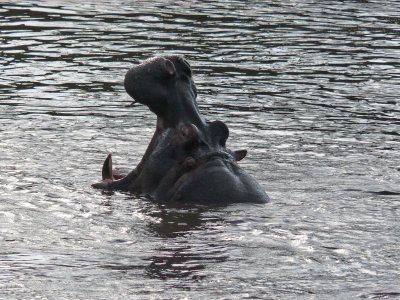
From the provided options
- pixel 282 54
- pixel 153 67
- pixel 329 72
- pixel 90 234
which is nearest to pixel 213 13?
pixel 282 54

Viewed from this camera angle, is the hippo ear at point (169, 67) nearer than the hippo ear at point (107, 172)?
Yes

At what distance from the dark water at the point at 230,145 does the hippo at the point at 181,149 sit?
0.20 meters

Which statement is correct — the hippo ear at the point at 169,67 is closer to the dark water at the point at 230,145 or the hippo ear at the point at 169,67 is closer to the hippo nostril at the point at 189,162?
the hippo nostril at the point at 189,162

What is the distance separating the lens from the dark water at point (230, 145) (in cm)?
657

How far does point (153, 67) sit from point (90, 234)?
164 cm

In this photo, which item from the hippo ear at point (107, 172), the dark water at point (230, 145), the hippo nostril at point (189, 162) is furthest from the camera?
the hippo ear at point (107, 172)

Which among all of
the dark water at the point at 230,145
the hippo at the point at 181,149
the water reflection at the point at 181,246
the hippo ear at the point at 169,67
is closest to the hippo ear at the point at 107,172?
the dark water at the point at 230,145

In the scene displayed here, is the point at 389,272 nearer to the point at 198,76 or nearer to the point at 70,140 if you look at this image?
the point at 70,140

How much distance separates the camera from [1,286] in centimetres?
618

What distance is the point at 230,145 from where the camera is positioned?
10.9 m

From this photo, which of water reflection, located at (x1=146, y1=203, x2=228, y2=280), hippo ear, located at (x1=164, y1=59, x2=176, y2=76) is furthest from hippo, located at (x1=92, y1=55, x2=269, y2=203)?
water reflection, located at (x1=146, y1=203, x2=228, y2=280)

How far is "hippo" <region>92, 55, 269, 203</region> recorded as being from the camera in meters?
8.56

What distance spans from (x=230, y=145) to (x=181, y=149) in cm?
222

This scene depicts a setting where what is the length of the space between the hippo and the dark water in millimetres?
200
